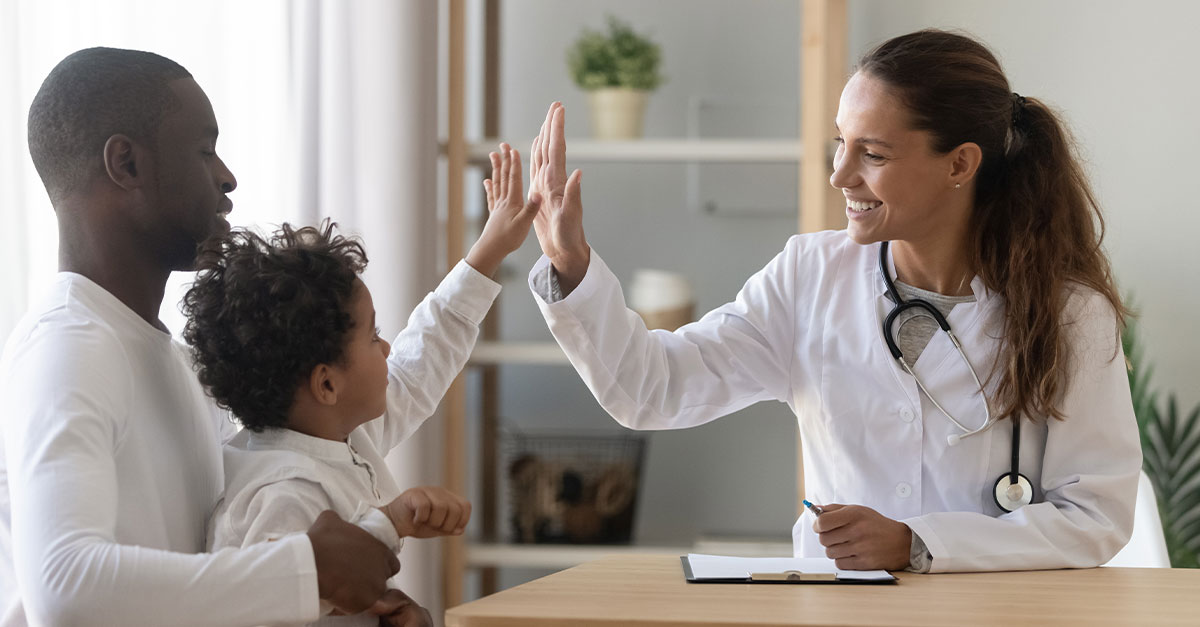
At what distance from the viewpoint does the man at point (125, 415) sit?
902 mm

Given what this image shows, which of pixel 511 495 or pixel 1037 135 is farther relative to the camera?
pixel 511 495

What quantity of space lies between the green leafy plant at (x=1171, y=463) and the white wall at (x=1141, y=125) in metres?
0.13

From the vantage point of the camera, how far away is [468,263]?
1405mm

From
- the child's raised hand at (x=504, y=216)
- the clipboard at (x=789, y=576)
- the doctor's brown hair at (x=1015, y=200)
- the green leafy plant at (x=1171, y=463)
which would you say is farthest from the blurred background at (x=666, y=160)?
the clipboard at (x=789, y=576)

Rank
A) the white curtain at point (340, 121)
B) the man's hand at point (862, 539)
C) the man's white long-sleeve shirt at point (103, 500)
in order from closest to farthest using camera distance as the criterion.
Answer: the man's white long-sleeve shirt at point (103, 500) → the man's hand at point (862, 539) → the white curtain at point (340, 121)

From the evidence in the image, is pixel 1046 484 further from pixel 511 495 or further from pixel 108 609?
pixel 511 495

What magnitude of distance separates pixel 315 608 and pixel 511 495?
1806 mm

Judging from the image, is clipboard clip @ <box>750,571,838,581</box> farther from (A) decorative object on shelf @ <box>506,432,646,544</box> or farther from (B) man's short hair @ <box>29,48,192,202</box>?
(A) decorative object on shelf @ <box>506,432,646,544</box>

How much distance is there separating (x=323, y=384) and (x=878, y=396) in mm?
751

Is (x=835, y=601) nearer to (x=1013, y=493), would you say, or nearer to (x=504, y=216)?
(x=1013, y=493)

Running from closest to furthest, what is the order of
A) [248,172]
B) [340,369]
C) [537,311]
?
[340,369] < [248,172] < [537,311]

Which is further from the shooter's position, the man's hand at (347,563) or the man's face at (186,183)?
the man's face at (186,183)

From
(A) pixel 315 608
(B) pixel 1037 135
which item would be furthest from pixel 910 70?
(A) pixel 315 608

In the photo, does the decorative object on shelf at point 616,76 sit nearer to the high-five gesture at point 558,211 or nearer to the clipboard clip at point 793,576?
the high-five gesture at point 558,211
